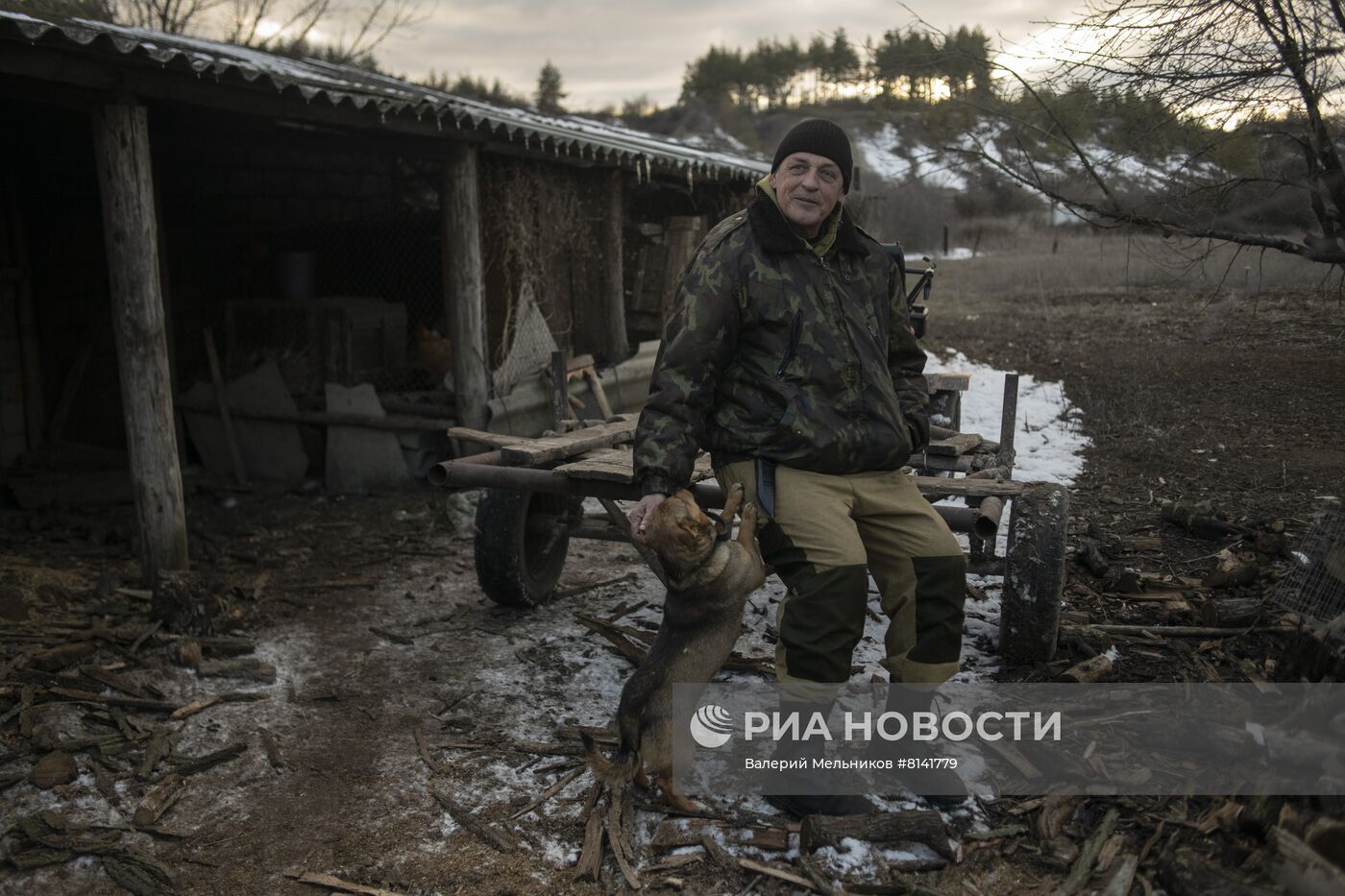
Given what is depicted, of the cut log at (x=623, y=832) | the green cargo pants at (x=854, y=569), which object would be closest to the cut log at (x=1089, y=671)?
the green cargo pants at (x=854, y=569)

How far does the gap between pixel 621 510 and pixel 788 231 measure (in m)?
1.77

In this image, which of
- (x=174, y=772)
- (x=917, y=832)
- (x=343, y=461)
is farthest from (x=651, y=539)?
(x=343, y=461)

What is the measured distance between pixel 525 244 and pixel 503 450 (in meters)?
4.95

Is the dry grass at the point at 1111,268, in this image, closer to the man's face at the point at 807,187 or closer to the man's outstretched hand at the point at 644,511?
the man's face at the point at 807,187

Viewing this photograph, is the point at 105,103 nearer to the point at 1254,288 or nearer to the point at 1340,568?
the point at 1340,568

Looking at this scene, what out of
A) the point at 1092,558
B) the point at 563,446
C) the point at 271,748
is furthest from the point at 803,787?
the point at 1092,558

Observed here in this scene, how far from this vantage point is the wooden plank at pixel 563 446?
428 centimetres

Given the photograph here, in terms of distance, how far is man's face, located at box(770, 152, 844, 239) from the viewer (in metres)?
3.22

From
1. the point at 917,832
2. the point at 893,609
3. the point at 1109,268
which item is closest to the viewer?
the point at 917,832

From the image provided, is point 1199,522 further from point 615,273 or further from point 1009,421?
point 615,273

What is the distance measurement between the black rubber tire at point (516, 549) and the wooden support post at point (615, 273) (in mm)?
5078

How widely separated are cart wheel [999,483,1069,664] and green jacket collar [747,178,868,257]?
1337 millimetres

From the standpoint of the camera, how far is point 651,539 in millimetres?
3096

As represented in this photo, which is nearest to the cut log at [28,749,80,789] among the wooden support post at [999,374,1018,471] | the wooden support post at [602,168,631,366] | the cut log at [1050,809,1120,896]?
the cut log at [1050,809,1120,896]
